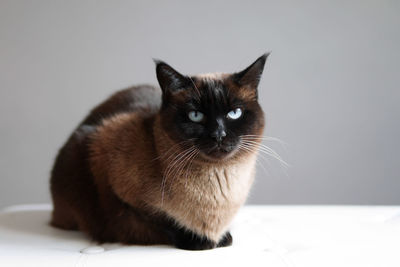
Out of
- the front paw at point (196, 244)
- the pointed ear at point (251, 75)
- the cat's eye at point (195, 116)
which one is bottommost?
the front paw at point (196, 244)

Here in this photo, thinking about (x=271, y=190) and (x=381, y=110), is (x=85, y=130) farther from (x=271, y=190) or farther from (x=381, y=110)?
(x=381, y=110)

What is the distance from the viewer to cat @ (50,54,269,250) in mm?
1107

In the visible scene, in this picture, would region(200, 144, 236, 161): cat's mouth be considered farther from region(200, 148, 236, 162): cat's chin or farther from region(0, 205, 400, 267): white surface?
region(0, 205, 400, 267): white surface

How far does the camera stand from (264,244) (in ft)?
4.00

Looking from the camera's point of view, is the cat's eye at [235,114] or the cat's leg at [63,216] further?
the cat's leg at [63,216]

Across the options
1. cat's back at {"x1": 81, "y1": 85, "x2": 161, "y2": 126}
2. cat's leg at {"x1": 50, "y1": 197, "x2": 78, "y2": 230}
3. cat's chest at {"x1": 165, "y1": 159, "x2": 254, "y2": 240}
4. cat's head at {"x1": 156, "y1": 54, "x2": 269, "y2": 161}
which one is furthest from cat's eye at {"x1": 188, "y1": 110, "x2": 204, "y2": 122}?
cat's leg at {"x1": 50, "y1": 197, "x2": 78, "y2": 230}

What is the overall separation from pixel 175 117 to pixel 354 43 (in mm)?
1320

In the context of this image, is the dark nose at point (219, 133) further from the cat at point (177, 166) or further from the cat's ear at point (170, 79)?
the cat's ear at point (170, 79)

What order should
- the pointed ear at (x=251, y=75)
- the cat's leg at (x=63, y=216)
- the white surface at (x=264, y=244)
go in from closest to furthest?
the white surface at (x=264, y=244), the pointed ear at (x=251, y=75), the cat's leg at (x=63, y=216)

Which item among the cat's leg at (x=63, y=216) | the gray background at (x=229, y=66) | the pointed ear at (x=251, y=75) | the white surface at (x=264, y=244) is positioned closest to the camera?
the white surface at (x=264, y=244)

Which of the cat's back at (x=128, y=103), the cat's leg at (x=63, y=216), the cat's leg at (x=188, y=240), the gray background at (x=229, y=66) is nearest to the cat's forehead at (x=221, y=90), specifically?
the cat's back at (x=128, y=103)

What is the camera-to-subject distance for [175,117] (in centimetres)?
112

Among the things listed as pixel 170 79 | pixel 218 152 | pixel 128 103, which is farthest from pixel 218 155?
pixel 128 103

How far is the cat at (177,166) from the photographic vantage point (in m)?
1.11
